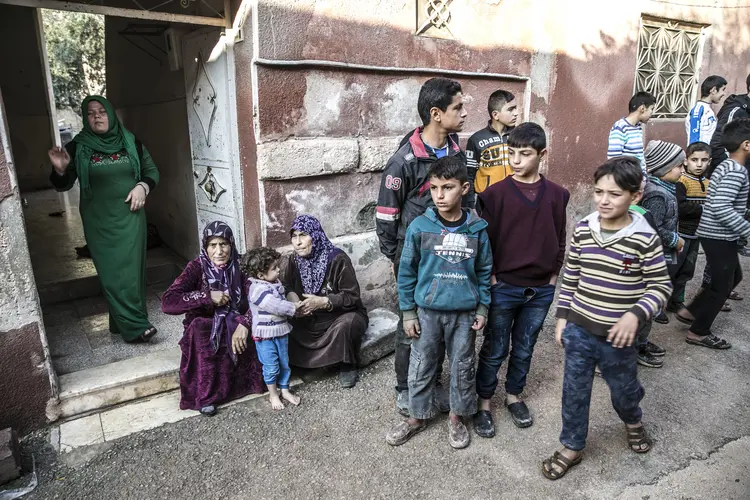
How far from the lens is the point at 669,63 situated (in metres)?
6.43

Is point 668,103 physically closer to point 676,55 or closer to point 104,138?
point 676,55

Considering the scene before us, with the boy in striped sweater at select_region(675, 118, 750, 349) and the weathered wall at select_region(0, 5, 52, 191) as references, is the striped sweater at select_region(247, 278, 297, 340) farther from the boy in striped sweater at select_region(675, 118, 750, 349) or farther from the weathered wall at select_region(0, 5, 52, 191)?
the weathered wall at select_region(0, 5, 52, 191)

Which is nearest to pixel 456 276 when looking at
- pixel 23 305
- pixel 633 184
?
pixel 633 184

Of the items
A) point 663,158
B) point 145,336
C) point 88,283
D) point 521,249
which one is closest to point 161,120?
point 88,283

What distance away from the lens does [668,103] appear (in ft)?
21.6

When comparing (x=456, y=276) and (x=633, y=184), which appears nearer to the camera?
(x=633, y=184)

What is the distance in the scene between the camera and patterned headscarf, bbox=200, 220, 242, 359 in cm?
324

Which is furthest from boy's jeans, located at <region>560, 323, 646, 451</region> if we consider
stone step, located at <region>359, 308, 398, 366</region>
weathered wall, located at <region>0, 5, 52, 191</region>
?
weathered wall, located at <region>0, 5, 52, 191</region>

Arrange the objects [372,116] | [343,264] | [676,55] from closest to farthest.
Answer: [343,264]
[372,116]
[676,55]

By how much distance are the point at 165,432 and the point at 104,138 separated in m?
2.17

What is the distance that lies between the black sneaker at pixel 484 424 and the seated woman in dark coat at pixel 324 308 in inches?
35.5

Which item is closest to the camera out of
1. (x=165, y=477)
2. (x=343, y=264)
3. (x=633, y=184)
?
(x=633, y=184)

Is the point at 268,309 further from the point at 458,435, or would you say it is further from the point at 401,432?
the point at 458,435

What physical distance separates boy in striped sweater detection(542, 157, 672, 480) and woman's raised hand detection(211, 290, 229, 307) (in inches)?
77.6
